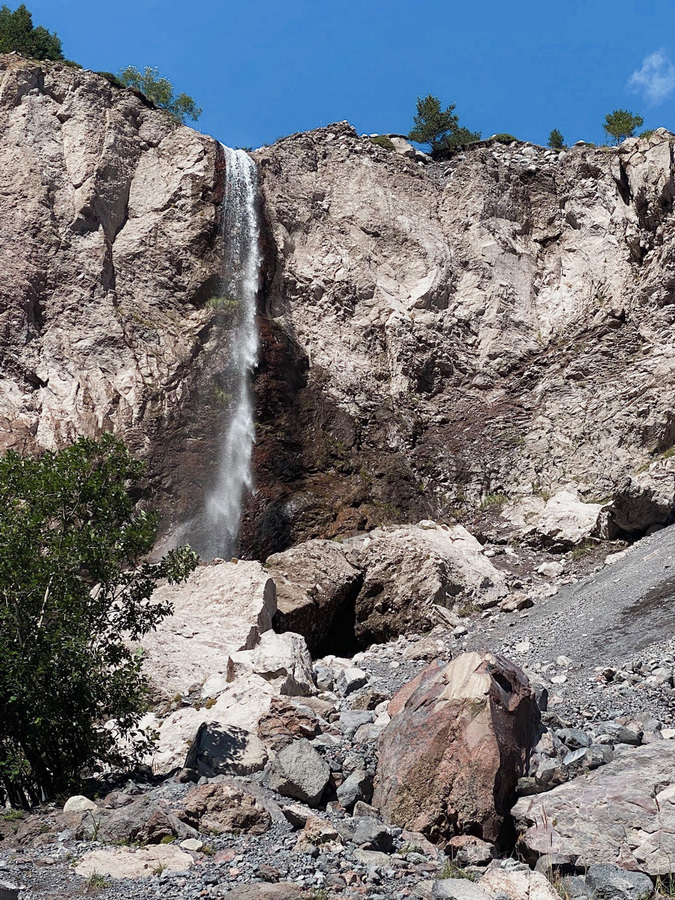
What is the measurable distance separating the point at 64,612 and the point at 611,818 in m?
6.01

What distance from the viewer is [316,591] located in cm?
1755

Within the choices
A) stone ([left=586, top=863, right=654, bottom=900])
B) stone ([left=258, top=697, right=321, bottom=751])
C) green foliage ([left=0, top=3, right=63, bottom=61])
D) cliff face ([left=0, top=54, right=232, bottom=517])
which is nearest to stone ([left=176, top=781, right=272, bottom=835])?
stone ([left=258, top=697, right=321, bottom=751])

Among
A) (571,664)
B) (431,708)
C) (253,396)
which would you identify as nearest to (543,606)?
(571,664)

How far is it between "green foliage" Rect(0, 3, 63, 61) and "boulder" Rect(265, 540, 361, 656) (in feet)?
92.8

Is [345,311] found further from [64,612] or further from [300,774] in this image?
[300,774]

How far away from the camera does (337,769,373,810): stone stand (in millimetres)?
7395

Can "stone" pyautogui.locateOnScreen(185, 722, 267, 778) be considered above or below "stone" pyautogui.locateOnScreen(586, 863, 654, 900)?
above

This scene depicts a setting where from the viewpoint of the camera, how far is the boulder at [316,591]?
1688 cm

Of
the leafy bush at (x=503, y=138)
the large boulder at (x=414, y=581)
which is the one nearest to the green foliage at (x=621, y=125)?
the leafy bush at (x=503, y=138)

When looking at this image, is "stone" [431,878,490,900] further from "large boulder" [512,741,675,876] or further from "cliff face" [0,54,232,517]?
"cliff face" [0,54,232,517]

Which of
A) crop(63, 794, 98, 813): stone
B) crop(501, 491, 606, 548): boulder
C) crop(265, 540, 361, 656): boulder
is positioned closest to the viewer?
crop(63, 794, 98, 813): stone

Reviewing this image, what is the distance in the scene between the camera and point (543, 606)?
51.1ft

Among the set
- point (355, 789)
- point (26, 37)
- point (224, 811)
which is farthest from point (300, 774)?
point (26, 37)

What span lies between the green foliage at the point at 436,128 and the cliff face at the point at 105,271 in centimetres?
1443
